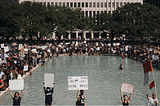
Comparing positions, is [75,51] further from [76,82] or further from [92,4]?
[92,4]

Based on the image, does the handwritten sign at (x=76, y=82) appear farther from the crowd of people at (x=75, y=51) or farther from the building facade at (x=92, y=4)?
the building facade at (x=92, y=4)

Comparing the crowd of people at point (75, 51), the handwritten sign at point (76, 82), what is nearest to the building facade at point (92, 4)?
the crowd of people at point (75, 51)

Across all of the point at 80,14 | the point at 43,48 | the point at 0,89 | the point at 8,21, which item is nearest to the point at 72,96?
the point at 0,89

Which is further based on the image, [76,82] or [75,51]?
[75,51]

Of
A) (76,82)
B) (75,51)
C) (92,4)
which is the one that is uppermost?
(92,4)

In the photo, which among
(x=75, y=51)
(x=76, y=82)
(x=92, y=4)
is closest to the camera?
(x=76, y=82)

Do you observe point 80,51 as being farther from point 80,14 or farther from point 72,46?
point 80,14

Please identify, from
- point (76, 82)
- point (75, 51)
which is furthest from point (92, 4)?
point (76, 82)

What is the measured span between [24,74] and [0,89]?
9872mm

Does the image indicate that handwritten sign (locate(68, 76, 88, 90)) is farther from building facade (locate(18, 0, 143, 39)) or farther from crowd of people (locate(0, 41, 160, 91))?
building facade (locate(18, 0, 143, 39))

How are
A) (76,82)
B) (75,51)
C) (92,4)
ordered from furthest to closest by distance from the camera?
(92,4) → (75,51) → (76,82)

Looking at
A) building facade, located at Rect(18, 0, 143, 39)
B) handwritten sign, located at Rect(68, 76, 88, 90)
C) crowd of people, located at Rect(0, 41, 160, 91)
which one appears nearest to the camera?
handwritten sign, located at Rect(68, 76, 88, 90)

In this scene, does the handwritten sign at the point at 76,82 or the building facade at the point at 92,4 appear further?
the building facade at the point at 92,4

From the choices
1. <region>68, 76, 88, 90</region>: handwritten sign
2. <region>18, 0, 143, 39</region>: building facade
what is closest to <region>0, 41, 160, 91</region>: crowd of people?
<region>68, 76, 88, 90</region>: handwritten sign
